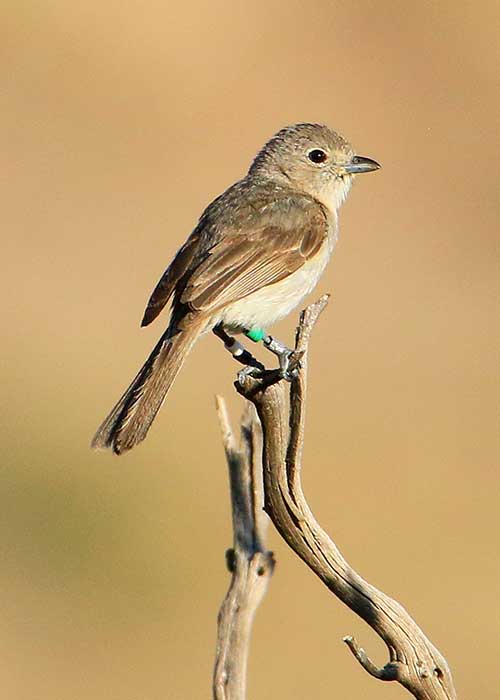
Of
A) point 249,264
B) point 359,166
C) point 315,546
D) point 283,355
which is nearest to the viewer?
point 315,546

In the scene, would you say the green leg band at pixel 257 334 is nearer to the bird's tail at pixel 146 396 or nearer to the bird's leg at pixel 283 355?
the bird's leg at pixel 283 355

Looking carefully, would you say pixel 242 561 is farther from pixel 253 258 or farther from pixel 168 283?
pixel 253 258

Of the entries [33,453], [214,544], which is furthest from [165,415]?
[214,544]

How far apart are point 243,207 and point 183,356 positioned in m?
0.88

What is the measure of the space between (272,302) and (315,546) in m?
1.87

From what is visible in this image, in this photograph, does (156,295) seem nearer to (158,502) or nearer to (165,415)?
(158,502)

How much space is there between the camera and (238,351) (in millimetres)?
5016

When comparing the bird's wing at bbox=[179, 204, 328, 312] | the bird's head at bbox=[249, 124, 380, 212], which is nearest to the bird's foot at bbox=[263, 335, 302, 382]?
the bird's wing at bbox=[179, 204, 328, 312]

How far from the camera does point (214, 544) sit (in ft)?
28.4

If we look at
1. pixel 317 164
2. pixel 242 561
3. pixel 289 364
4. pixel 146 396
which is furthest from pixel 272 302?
pixel 242 561

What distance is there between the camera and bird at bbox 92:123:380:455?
15.3ft

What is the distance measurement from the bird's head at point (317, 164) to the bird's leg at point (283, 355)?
1014 mm

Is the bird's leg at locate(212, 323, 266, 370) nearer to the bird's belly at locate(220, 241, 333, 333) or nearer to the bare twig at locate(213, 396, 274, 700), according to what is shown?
the bird's belly at locate(220, 241, 333, 333)

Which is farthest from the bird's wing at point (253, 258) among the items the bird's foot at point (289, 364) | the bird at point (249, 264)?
the bird's foot at point (289, 364)
